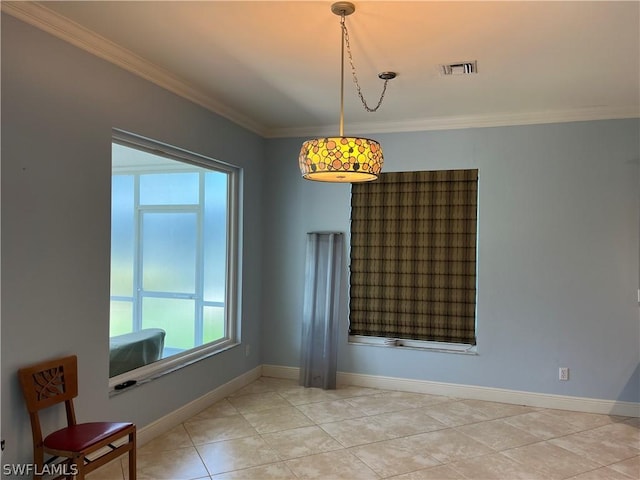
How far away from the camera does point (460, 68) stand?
10.2 ft

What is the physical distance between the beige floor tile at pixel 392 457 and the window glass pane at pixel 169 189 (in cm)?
249

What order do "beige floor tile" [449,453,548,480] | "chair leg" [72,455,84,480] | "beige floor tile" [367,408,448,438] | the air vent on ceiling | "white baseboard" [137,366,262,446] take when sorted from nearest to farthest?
"chair leg" [72,455,84,480], "beige floor tile" [449,453,548,480], the air vent on ceiling, "white baseboard" [137,366,262,446], "beige floor tile" [367,408,448,438]

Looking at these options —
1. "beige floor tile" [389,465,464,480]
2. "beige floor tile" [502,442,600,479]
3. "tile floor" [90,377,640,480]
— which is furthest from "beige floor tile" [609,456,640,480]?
"beige floor tile" [389,465,464,480]

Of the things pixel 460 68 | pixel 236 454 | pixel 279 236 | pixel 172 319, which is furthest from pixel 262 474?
pixel 460 68

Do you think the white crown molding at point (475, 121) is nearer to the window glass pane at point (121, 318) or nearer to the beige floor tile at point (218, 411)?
the window glass pane at point (121, 318)

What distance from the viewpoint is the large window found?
3.36m

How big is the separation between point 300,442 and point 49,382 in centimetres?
170

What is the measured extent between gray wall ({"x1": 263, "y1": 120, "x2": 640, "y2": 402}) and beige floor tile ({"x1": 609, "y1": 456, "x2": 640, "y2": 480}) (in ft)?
3.24

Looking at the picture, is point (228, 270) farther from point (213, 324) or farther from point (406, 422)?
point (406, 422)

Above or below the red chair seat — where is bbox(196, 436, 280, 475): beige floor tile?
below

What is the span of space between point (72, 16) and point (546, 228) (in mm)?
3886

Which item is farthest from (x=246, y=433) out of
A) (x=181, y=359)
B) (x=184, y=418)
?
(x=181, y=359)

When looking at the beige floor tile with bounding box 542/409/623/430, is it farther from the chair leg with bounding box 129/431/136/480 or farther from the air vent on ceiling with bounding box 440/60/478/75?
the chair leg with bounding box 129/431/136/480

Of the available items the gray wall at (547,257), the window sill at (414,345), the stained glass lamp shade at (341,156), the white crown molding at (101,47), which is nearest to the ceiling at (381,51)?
the white crown molding at (101,47)
